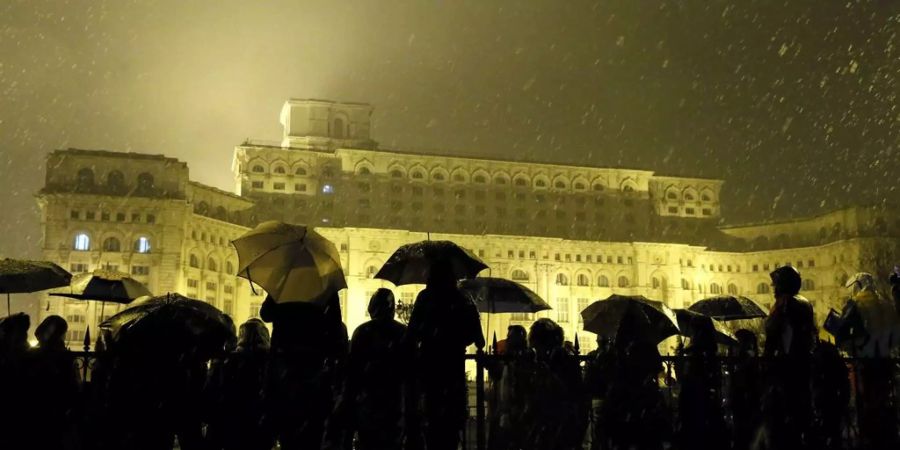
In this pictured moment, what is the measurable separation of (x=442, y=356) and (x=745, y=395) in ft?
10.1

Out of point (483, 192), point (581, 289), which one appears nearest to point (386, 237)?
point (483, 192)

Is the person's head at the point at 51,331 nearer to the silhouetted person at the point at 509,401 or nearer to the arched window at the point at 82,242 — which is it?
the silhouetted person at the point at 509,401

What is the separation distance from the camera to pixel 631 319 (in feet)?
26.7

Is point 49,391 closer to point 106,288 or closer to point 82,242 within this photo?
point 106,288

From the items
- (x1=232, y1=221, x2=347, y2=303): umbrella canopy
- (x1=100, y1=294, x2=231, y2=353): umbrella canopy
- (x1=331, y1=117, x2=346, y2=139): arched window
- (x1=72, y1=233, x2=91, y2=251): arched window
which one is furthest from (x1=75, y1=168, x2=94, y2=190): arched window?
(x1=232, y1=221, x2=347, y2=303): umbrella canopy

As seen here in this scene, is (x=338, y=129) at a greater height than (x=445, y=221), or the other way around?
(x=338, y=129)

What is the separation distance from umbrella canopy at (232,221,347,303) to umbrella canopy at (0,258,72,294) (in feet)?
17.7

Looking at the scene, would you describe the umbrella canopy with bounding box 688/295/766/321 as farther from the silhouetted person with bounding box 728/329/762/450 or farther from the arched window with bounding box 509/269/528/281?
the arched window with bounding box 509/269/528/281

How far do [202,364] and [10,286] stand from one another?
5.35 m

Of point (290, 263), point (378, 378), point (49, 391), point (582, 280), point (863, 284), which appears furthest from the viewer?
point (582, 280)

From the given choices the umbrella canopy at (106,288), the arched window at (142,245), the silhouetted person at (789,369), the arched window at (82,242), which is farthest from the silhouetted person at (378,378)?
the arched window at (82,242)

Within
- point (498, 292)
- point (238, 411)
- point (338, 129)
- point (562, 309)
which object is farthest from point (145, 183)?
point (238, 411)

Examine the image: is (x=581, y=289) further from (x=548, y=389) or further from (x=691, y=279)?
(x=548, y=389)

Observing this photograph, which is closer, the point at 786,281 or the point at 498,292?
the point at 786,281
